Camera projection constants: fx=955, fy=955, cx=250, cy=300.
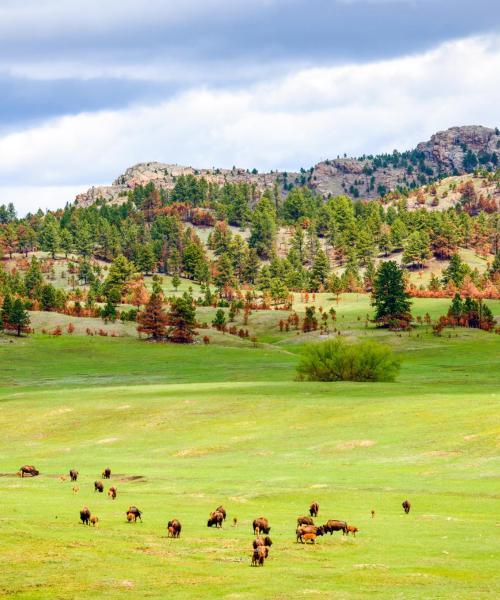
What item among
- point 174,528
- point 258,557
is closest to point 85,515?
point 174,528

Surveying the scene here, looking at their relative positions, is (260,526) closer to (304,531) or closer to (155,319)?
(304,531)

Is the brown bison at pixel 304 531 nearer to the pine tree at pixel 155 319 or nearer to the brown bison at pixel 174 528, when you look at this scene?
the brown bison at pixel 174 528

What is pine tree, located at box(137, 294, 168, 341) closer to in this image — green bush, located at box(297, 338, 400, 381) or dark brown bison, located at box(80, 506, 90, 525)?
green bush, located at box(297, 338, 400, 381)

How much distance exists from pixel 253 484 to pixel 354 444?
15.6 m

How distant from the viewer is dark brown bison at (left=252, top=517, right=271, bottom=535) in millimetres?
37156

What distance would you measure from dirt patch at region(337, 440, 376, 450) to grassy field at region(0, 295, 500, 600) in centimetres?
22

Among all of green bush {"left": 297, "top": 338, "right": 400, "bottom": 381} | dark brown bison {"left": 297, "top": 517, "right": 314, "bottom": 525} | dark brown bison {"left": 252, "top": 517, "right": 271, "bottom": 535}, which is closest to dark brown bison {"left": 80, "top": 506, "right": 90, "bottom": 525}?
dark brown bison {"left": 252, "top": 517, "right": 271, "bottom": 535}

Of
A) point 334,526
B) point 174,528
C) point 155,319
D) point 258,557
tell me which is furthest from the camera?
point 155,319

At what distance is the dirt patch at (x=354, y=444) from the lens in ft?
217

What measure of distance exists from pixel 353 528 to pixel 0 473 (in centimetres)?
3068

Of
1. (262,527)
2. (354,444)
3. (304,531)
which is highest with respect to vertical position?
(304,531)

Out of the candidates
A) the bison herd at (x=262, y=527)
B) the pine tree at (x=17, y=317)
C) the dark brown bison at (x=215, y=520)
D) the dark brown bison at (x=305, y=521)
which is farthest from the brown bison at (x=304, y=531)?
the pine tree at (x=17, y=317)

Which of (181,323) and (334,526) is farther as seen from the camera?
(181,323)

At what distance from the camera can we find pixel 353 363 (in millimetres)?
107688
